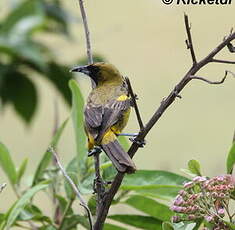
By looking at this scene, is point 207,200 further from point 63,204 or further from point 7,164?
point 7,164

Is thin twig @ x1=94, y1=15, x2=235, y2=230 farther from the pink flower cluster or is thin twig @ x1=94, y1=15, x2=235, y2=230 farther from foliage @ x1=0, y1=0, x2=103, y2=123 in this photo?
foliage @ x1=0, y1=0, x2=103, y2=123

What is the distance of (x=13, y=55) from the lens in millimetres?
3604

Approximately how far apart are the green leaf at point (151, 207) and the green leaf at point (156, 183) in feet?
0.06

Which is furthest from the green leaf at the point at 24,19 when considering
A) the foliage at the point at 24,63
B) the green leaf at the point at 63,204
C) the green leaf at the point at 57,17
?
the green leaf at the point at 63,204

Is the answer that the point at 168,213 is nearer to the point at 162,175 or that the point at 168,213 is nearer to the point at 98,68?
the point at 162,175

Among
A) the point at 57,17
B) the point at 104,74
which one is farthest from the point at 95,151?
the point at 57,17

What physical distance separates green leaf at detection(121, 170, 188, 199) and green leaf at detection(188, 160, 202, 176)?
0.41 ft

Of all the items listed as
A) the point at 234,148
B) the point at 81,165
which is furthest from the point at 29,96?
the point at 234,148

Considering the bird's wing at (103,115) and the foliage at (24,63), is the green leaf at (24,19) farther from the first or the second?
the bird's wing at (103,115)

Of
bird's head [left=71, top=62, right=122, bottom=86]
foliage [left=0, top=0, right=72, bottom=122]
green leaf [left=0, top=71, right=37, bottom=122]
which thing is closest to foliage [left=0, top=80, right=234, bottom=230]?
bird's head [left=71, top=62, right=122, bottom=86]

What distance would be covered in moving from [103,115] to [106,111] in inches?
1.2

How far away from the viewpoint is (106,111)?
194cm

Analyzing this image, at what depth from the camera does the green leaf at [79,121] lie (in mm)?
1700

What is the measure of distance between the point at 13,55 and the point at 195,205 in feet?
8.21
